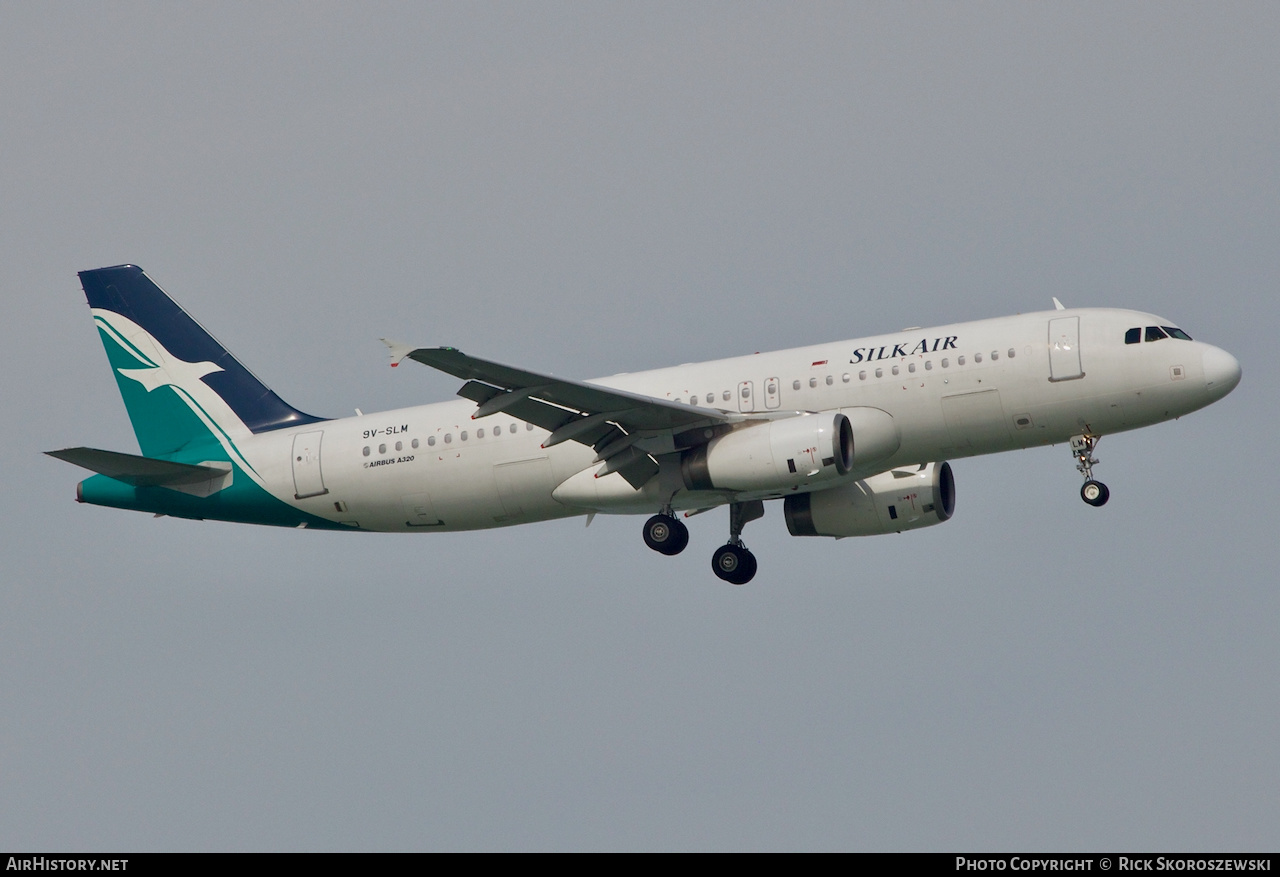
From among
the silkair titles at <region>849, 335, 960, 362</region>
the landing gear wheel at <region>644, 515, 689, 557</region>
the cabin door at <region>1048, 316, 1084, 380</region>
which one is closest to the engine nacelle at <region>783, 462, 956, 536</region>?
the landing gear wheel at <region>644, 515, 689, 557</region>

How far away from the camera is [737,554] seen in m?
43.8

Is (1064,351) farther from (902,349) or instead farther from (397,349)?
(397,349)

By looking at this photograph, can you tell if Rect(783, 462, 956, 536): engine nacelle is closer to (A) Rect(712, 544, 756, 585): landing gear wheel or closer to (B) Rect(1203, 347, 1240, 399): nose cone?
(A) Rect(712, 544, 756, 585): landing gear wheel

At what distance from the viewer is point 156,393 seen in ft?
153

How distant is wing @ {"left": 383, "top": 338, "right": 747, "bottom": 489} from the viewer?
3706cm

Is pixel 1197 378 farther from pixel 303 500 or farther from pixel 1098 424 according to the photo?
pixel 303 500

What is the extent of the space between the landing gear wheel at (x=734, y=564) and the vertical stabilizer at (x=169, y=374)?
1232cm

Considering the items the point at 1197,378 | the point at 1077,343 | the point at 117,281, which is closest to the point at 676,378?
the point at 1077,343

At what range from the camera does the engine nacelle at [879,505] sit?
43844mm

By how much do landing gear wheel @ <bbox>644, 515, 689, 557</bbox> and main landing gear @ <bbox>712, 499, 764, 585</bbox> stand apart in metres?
1.63

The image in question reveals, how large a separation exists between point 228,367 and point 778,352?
53.3 ft

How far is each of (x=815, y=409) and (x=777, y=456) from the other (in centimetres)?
221

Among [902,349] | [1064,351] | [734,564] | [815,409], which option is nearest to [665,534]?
[734,564]

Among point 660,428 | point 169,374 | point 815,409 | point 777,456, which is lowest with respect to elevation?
point 777,456
